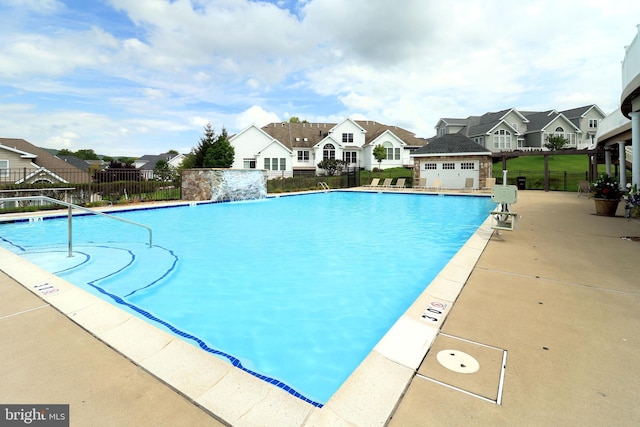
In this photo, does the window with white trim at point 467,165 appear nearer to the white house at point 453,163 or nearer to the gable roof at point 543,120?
the white house at point 453,163

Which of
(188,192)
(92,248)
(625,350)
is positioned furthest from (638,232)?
(188,192)

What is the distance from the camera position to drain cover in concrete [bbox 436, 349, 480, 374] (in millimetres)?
2590

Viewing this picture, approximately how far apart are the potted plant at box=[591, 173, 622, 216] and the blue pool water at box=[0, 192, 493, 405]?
14.1 ft

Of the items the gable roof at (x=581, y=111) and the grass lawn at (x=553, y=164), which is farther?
the gable roof at (x=581, y=111)

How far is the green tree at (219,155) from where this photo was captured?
34125mm

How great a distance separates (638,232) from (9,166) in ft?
135

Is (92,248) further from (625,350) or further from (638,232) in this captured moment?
(638,232)

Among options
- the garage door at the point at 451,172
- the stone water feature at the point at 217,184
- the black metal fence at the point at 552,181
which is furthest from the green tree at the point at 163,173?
the black metal fence at the point at 552,181

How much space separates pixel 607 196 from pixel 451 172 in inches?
652

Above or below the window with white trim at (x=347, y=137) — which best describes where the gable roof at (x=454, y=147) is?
below

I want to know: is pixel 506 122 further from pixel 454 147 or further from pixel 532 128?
pixel 454 147

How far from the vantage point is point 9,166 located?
1104 inches

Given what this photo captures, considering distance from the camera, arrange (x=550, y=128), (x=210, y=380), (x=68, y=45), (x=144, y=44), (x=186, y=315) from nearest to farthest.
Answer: (x=210, y=380) < (x=186, y=315) < (x=68, y=45) < (x=144, y=44) < (x=550, y=128)

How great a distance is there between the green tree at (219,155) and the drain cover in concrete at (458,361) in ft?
112
